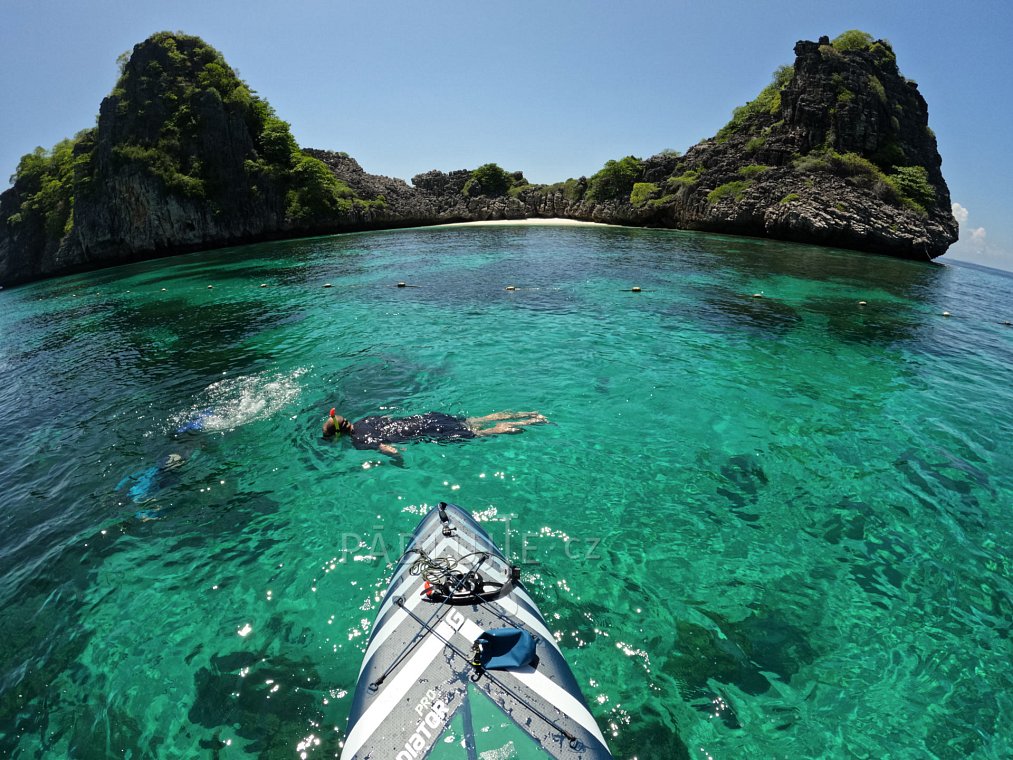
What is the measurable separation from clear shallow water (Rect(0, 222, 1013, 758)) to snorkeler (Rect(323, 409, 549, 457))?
1.13 feet

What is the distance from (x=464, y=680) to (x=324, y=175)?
71.1 m

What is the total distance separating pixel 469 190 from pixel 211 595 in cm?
7947

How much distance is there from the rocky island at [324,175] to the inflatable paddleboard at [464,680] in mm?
52613

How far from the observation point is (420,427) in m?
9.90

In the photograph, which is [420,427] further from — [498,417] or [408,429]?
[498,417]

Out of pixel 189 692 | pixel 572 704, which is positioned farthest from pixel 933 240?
pixel 189 692

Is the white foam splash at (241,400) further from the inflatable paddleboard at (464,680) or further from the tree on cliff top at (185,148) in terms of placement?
the tree on cliff top at (185,148)

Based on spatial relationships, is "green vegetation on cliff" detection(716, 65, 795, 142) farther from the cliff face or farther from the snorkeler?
the snorkeler

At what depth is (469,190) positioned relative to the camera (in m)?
76.1

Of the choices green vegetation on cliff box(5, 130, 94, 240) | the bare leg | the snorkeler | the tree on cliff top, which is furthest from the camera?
green vegetation on cliff box(5, 130, 94, 240)

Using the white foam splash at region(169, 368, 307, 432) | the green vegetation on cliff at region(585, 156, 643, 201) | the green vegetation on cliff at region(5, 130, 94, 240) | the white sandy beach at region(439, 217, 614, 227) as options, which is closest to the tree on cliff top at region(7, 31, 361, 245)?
the green vegetation on cliff at region(5, 130, 94, 240)

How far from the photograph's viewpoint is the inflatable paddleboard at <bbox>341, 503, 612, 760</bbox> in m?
3.49

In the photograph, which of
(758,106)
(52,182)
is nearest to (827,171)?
(758,106)

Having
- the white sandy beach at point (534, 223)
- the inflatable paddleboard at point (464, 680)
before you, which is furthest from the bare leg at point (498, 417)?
the white sandy beach at point (534, 223)
